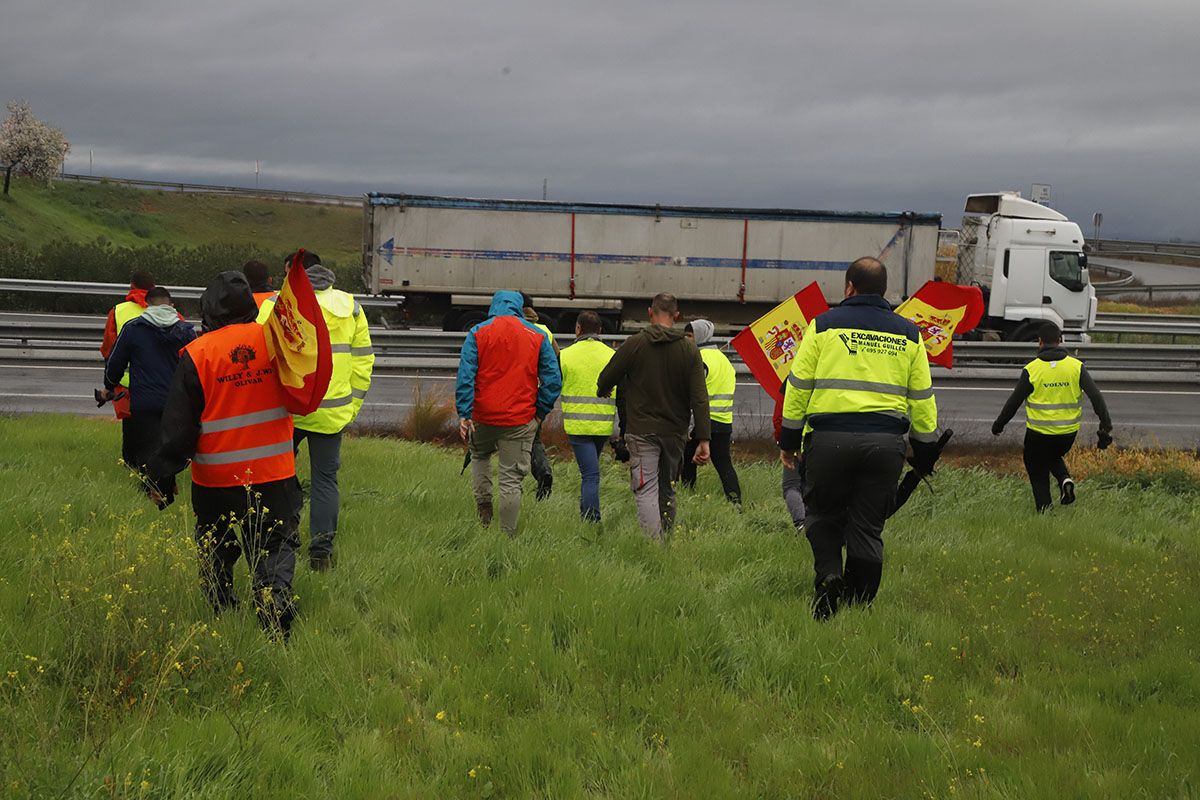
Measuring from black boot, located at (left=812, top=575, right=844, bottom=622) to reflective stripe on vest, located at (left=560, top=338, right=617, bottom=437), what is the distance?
3.20 meters

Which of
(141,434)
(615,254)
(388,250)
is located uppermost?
(615,254)

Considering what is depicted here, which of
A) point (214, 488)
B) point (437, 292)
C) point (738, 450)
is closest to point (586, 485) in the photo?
point (214, 488)

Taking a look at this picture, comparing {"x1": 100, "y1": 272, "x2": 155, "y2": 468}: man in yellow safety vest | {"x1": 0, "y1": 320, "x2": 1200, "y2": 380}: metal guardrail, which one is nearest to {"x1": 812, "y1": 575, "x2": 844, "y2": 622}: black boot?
{"x1": 100, "y1": 272, "x2": 155, "y2": 468}: man in yellow safety vest

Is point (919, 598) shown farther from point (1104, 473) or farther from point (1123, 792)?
point (1104, 473)

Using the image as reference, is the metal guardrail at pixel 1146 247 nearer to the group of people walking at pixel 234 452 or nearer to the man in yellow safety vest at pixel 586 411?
the man in yellow safety vest at pixel 586 411

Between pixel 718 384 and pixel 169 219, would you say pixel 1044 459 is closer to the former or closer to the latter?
pixel 718 384

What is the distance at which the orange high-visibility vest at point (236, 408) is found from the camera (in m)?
4.98

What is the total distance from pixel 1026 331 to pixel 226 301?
2295cm

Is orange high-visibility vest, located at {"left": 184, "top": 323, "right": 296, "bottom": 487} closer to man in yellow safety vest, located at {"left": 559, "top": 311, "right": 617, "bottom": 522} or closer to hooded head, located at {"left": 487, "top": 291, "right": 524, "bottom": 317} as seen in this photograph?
hooded head, located at {"left": 487, "top": 291, "right": 524, "bottom": 317}

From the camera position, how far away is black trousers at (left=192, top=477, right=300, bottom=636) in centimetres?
510

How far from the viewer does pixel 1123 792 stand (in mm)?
3912

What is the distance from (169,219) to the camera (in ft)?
228

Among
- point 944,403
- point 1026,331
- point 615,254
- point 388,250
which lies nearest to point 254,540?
point 944,403

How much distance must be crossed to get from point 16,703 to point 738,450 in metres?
10.2
